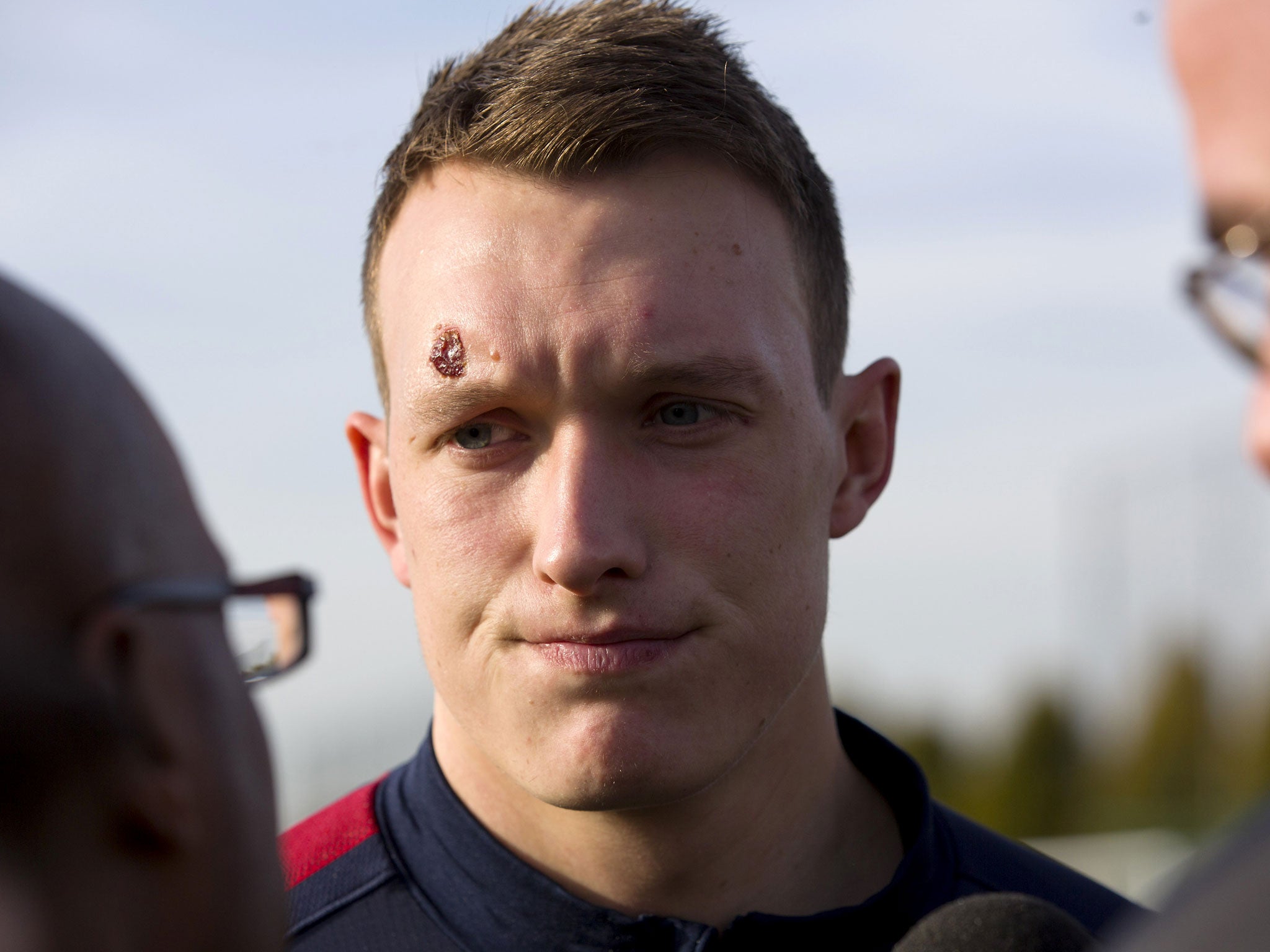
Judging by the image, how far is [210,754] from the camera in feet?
4.30

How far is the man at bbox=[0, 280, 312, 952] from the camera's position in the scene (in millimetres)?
1209

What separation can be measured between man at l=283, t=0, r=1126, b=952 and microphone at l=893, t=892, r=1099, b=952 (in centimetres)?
50

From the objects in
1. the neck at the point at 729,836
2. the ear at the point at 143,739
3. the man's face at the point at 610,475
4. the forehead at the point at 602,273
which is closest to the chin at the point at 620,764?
the man's face at the point at 610,475

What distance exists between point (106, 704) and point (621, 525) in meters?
1.21

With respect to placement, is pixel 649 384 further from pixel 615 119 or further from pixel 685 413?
pixel 615 119

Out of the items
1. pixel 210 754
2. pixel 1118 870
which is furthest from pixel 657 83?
pixel 1118 870

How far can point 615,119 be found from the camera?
2.59 meters

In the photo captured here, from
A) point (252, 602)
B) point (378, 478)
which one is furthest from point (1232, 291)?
point (378, 478)

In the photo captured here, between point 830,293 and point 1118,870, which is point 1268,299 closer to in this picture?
point 830,293

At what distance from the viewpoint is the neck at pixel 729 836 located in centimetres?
262

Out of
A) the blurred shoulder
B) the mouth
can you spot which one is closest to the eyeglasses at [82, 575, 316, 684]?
the mouth

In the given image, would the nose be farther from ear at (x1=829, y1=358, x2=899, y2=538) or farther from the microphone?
the microphone

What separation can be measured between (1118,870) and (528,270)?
11741 millimetres

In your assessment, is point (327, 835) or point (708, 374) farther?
point (327, 835)
